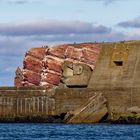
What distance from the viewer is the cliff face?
14150cm

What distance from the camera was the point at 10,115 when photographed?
378 feet

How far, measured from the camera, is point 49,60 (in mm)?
143000

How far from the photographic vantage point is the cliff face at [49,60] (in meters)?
142

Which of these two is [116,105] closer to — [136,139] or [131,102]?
[131,102]

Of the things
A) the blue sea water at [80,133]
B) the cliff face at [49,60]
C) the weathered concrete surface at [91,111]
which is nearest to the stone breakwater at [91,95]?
the weathered concrete surface at [91,111]

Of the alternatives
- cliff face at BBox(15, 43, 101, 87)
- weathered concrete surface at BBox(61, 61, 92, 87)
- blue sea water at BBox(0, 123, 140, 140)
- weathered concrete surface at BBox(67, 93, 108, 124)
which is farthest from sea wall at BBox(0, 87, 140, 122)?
cliff face at BBox(15, 43, 101, 87)

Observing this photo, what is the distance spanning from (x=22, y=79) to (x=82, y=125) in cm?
4688

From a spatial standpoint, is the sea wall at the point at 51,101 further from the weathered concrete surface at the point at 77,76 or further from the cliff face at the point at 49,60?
the cliff face at the point at 49,60

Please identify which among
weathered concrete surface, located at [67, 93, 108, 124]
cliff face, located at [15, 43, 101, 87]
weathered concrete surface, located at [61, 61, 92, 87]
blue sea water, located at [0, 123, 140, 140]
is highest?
cliff face, located at [15, 43, 101, 87]

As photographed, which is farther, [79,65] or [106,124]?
[79,65]

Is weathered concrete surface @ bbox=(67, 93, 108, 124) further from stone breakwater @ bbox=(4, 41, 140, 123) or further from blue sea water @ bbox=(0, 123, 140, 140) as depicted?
blue sea water @ bbox=(0, 123, 140, 140)

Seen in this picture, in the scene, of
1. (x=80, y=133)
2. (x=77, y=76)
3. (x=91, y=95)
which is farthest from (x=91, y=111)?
(x=80, y=133)

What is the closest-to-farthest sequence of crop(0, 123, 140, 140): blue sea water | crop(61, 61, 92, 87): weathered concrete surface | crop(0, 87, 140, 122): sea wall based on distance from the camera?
1. crop(0, 123, 140, 140): blue sea water
2. crop(0, 87, 140, 122): sea wall
3. crop(61, 61, 92, 87): weathered concrete surface

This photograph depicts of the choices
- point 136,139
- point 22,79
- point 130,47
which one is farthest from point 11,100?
point 136,139
